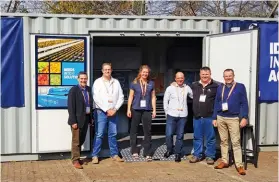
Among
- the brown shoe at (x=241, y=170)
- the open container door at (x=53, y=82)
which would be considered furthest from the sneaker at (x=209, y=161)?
the open container door at (x=53, y=82)

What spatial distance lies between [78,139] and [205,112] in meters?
2.29

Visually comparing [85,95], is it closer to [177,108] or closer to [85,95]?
[85,95]

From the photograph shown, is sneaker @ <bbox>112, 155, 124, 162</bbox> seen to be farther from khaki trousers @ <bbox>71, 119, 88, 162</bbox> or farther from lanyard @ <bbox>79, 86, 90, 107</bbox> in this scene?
lanyard @ <bbox>79, 86, 90, 107</bbox>

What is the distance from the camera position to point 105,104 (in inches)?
322

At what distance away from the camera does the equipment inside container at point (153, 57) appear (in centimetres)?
1233

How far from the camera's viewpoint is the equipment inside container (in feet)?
40.4

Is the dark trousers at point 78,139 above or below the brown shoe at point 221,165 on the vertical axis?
above

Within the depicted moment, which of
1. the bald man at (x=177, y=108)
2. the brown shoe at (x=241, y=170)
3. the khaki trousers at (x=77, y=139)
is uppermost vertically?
the bald man at (x=177, y=108)

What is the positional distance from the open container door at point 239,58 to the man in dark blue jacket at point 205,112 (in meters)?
0.53

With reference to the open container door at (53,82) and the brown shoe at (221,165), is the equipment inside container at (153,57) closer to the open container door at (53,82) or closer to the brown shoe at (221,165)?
the open container door at (53,82)

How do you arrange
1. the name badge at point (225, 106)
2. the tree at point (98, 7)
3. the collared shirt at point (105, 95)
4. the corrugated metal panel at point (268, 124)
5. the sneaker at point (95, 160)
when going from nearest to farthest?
the name badge at point (225, 106), the collared shirt at point (105, 95), the sneaker at point (95, 160), the corrugated metal panel at point (268, 124), the tree at point (98, 7)

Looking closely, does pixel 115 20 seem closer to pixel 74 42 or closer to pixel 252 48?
pixel 74 42

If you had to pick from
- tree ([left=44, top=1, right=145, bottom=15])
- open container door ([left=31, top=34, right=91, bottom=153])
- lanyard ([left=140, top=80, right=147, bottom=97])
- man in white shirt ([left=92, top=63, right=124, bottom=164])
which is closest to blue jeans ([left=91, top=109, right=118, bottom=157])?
man in white shirt ([left=92, top=63, right=124, bottom=164])

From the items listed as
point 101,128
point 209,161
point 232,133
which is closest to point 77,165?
point 101,128
